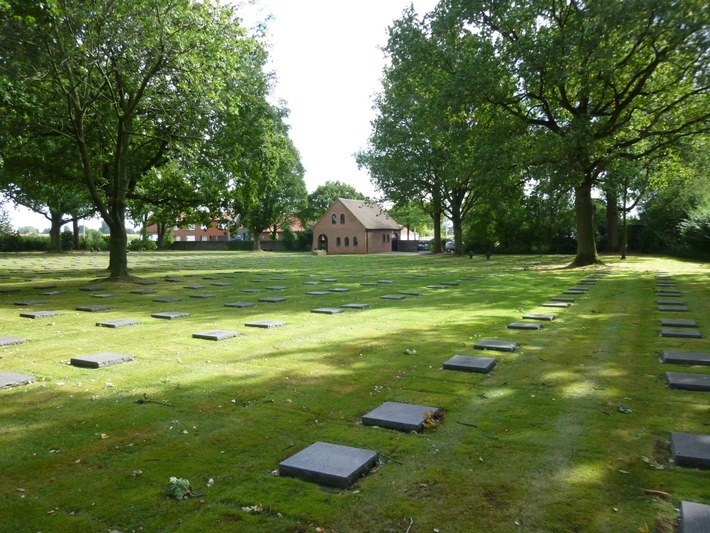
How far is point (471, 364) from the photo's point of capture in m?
5.18

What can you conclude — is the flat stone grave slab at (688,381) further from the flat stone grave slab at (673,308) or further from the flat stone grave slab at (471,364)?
the flat stone grave slab at (673,308)

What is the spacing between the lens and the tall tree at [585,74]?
15422 mm

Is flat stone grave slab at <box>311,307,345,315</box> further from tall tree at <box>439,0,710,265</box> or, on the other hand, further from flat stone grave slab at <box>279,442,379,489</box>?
tall tree at <box>439,0,710,265</box>

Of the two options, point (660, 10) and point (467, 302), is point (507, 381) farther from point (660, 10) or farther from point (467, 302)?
point (660, 10)

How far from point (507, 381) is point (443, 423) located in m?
1.38

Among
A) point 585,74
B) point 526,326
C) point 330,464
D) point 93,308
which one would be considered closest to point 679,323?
point 526,326

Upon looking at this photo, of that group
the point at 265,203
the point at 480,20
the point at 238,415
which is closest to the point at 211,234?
the point at 265,203

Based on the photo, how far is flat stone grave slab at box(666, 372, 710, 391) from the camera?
14.3 feet

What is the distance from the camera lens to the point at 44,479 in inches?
110

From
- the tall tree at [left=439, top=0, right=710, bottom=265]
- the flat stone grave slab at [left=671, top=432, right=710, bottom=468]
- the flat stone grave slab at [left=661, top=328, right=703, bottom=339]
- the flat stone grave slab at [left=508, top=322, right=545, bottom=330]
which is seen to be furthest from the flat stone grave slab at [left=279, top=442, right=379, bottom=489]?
the tall tree at [left=439, top=0, right=710, bottom=265]

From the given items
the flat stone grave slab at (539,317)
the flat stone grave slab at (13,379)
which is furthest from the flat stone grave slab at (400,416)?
the flat stone grave slab at (539,317)

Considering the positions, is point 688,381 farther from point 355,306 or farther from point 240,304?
point 240,304

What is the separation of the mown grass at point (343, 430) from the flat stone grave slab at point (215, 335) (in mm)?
246

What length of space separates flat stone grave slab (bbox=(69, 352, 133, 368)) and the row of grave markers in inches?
208
